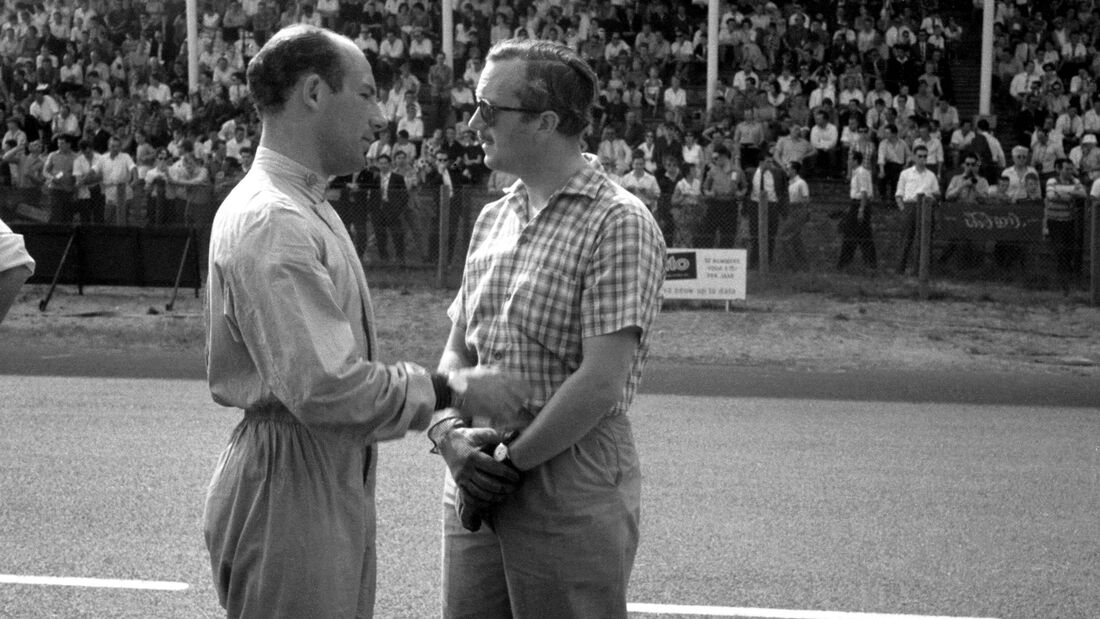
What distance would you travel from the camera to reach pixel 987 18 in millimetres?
24078

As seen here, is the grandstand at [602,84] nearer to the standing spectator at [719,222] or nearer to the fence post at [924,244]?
the standing spectator at [719,222]

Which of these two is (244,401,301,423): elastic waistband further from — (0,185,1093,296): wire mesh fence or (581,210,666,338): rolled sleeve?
(0,185,1093,296): wire mesh fence

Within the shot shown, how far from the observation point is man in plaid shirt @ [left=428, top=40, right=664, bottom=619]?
3.19 meters

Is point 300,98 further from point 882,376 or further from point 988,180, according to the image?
point 988,180

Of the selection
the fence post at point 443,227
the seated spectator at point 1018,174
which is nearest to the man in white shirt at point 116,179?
the fence post at point 443,227

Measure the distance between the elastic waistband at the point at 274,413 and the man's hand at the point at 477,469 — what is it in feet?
1.74

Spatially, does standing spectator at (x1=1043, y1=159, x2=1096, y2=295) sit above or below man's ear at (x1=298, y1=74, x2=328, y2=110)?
below

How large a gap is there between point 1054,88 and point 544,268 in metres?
21.9

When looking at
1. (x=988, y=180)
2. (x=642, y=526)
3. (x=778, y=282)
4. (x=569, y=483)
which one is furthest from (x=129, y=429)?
(x=988, y=180)

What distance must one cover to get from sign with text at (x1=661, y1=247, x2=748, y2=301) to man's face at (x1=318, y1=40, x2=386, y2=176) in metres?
13.3

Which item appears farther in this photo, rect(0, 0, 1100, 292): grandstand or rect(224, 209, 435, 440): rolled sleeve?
rect(0, 0, 1100, 292): grandstand

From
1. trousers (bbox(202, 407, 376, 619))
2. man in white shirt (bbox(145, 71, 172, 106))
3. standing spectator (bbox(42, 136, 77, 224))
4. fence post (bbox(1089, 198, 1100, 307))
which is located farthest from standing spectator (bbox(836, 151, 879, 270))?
trousers (bbox(202, 407, 376, 619))

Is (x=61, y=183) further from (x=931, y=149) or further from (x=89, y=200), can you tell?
(x=931, y=149)

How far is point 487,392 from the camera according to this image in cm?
286
